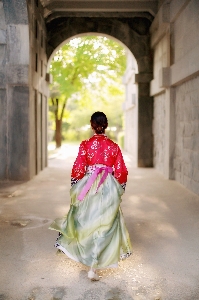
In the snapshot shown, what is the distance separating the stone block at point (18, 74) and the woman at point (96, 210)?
21.7ft

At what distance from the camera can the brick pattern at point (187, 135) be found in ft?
28.7

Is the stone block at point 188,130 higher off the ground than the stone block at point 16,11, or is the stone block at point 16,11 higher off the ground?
the stone block at point 16,11

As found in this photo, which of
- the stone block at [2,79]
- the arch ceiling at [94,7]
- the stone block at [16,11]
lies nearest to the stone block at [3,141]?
the stone block at [2,79]

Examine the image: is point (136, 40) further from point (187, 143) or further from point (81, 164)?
point (81, 164)

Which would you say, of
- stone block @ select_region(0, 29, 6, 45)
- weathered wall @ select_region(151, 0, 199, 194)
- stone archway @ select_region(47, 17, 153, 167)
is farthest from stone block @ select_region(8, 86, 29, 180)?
stone archway @ select_region(47, 17, 153, 167)

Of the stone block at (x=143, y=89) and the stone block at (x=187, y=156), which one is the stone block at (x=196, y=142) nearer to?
the stone block at (x=187, y=156)

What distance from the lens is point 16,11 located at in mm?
10188

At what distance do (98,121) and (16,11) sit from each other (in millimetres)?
7033

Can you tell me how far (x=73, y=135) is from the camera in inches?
1727

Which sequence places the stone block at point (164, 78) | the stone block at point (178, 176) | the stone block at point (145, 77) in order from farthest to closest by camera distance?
the stone block at point (145, 77) → the stone block at point (164, 78) → the stone block at point (178, 176)

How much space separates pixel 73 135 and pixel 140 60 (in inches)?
1177

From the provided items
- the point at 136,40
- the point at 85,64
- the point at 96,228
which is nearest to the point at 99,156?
the point at 96,228

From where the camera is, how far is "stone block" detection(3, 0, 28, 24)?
10.1 meters

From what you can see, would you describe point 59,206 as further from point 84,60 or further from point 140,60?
point 84,60
